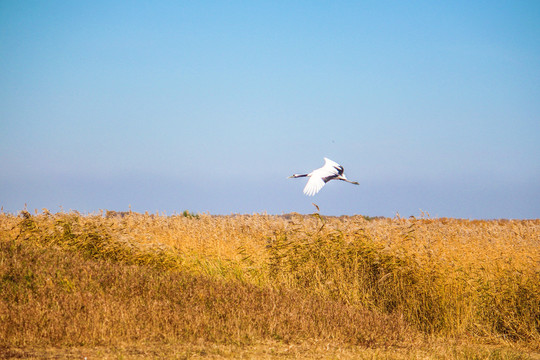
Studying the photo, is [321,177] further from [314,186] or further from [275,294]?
[275,294]

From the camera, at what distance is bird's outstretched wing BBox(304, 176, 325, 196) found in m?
8.51

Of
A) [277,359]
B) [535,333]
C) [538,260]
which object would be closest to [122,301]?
[277,359]

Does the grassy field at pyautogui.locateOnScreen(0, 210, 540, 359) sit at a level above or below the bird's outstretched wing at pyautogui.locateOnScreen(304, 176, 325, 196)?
below

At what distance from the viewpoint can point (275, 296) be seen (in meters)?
7.34

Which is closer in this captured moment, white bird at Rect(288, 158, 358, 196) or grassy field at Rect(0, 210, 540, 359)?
grassy field at Rect(0, 210, 540, 359)

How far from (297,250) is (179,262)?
2547 mm


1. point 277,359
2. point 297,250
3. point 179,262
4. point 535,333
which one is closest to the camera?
point 277,359

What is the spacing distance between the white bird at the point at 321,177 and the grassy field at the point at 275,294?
0.80 metres

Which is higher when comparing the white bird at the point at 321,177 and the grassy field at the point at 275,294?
the white bird at the point at 321,177

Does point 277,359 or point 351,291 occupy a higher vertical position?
point 351,291

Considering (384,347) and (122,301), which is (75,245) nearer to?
(122,301)

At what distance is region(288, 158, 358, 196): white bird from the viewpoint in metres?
8.53

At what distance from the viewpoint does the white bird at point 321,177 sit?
853cm

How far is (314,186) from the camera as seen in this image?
8570 millimetres
